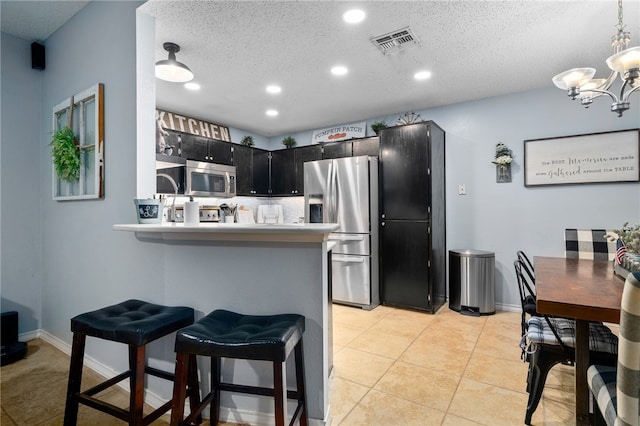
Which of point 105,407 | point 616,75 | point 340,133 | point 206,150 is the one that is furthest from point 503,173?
point 105,407

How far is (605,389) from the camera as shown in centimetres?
113

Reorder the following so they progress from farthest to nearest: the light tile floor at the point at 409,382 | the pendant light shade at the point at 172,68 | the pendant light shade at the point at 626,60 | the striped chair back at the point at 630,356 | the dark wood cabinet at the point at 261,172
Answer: the dark wood cabinet at the point at 261,172, the pendant light shade at the point at 172,68, the light tile floor at the point at 409,382, the pendant light shade at the point at 626,60, the striped chair back at the point at 630,356

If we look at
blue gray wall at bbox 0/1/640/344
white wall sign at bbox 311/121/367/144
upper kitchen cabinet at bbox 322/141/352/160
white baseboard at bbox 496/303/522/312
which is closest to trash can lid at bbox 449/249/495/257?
blue gray wall at bbox 0/1/640/344

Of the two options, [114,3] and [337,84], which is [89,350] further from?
[337,84]

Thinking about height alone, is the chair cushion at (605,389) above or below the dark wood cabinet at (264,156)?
below

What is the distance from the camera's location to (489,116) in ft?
12.4

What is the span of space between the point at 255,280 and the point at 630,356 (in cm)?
147

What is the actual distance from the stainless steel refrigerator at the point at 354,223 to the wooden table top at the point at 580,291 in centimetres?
187

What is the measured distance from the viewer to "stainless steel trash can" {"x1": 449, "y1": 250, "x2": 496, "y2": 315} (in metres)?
3.49

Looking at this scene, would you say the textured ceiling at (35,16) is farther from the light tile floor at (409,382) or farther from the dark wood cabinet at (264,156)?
the light tile floor at (409,382)

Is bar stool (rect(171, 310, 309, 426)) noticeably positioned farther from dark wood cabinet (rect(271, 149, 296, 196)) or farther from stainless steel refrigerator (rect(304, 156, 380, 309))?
dark wood cabinet (rect(271, 149, 296, 196))

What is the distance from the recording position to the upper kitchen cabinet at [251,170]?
4.85 metres

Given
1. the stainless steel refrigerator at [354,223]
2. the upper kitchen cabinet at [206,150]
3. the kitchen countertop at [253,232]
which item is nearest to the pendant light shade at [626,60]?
the kitchen countertop at [253,232]

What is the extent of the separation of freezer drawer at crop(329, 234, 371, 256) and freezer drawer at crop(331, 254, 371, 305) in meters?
0.07
